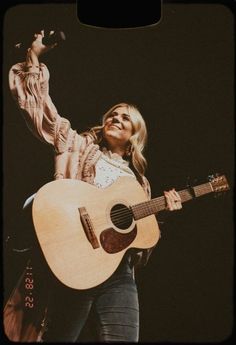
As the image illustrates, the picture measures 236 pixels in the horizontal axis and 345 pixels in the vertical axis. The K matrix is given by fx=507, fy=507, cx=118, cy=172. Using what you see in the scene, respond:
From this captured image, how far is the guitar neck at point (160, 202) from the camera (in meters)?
0.92

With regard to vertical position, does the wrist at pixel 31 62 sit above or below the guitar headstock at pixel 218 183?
above

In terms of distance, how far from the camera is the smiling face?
95cm

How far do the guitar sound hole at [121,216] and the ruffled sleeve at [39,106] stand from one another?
0.49 ft

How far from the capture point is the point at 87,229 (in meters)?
0.91

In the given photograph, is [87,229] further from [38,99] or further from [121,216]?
[38,99]

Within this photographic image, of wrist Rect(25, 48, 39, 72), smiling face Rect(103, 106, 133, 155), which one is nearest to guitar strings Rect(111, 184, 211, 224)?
smiling face Rect(103, 106, 133, 155)

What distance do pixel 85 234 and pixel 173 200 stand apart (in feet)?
0.57

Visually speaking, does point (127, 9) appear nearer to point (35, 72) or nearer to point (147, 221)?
point (35, 72)

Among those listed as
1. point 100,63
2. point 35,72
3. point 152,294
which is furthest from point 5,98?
point 152,294

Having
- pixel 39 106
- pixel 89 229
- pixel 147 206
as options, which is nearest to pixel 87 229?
pixel 89 229

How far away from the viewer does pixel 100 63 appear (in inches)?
37.5

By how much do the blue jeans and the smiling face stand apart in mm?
209

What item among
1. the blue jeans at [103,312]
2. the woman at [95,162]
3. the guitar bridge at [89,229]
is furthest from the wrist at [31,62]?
the blue jeans at [103,312]

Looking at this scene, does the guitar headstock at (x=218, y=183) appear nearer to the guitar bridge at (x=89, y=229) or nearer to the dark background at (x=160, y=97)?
the dark background at (x=160, y=97)
